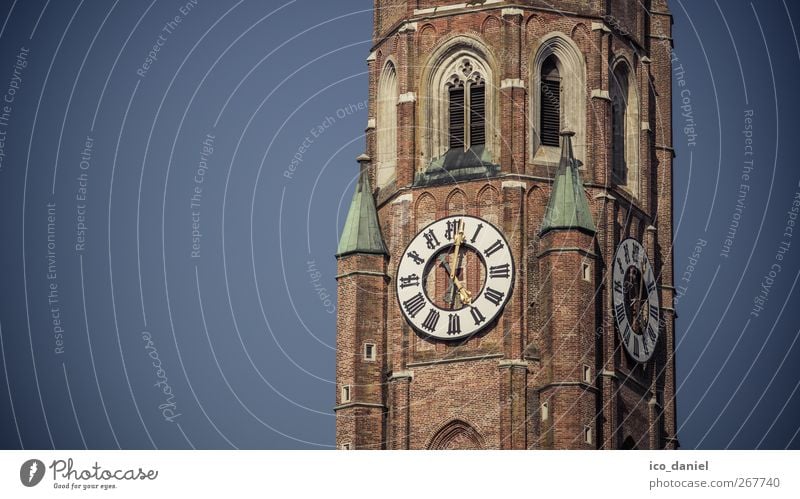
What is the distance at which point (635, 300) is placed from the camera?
115938mm

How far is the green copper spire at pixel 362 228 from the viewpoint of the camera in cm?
11606

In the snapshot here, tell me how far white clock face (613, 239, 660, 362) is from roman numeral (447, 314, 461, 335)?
4751mm

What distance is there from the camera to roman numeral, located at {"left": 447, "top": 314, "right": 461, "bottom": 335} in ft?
374

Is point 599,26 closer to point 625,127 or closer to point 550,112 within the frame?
point 550,112

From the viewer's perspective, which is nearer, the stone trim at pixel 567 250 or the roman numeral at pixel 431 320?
the stone trim at pixel 567 250

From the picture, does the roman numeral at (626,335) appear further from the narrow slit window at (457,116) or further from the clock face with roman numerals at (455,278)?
the narrow slit window at (457,116)

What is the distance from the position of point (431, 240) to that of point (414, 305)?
2.08 m

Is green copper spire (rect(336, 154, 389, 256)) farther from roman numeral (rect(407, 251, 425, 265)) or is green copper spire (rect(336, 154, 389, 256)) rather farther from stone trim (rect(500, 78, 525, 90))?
stone trim (rect(500, 78, 525, 90))

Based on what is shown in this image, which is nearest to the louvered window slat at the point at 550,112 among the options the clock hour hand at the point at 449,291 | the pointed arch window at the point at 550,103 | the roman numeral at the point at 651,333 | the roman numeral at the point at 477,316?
the pointed arch window at the point at 550,103

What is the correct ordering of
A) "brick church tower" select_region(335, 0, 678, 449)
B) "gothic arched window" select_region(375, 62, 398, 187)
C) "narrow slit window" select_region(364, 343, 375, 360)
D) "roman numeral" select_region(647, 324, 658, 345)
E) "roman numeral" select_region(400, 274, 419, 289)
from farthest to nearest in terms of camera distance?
"gothic arched window" select_region(375, 62, 398, 187) → "roman numeral" select_region(647, 324, 658, 345) → "narrow slit window" select_region(364, 343, 375, 360) → "roman numeral" select_region(400, 274, 419, 289) → "brick church tower" select_region(335, 0, 678, 449)

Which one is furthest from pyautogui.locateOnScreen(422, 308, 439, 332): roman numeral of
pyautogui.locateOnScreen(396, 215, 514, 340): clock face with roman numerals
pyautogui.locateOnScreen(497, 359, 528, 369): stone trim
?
pyautogui.locateOnScreen(497, 359, 528, 369): stone trim
